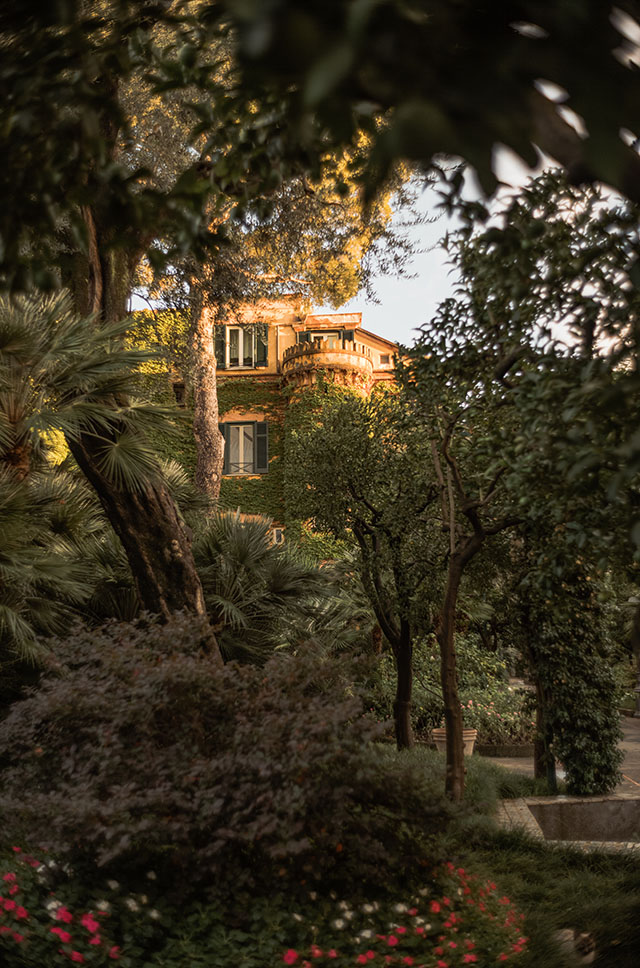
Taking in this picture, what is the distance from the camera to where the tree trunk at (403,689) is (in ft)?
33.0

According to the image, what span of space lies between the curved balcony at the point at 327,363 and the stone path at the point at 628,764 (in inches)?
463

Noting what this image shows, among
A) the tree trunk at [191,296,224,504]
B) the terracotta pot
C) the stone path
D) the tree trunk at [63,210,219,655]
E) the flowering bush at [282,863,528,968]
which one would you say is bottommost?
the stone path

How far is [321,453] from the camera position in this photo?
998 cm

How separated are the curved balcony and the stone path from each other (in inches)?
463

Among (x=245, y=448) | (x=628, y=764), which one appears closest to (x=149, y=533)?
(x=628, y=764)

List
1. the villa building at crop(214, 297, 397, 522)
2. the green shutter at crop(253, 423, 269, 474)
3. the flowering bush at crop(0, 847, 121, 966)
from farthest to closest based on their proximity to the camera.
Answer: the green shutter at crop(253, 423, 269, 474), the villa building at crop(214, 297, 397, 522), the flowering bush at crop(0, 847, 121, 966)

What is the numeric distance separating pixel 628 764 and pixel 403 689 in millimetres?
5713

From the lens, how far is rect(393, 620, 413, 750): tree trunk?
1007 cm

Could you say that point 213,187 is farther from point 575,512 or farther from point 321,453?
point 321,453

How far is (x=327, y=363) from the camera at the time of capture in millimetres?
23359

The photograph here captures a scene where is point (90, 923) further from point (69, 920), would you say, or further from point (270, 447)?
point (270, 447)

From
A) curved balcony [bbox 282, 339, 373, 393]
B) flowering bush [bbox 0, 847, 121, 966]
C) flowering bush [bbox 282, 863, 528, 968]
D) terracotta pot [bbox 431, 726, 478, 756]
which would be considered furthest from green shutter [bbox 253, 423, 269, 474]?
flowering bush [bbox 0, 847, 121, 966]

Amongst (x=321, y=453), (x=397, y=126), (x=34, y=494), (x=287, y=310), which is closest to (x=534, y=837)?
(x=321, y=453)

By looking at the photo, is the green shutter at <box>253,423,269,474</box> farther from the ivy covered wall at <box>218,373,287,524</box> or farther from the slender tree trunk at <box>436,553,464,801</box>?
the slender tree trunk at <box>436,553,464,801</box>
